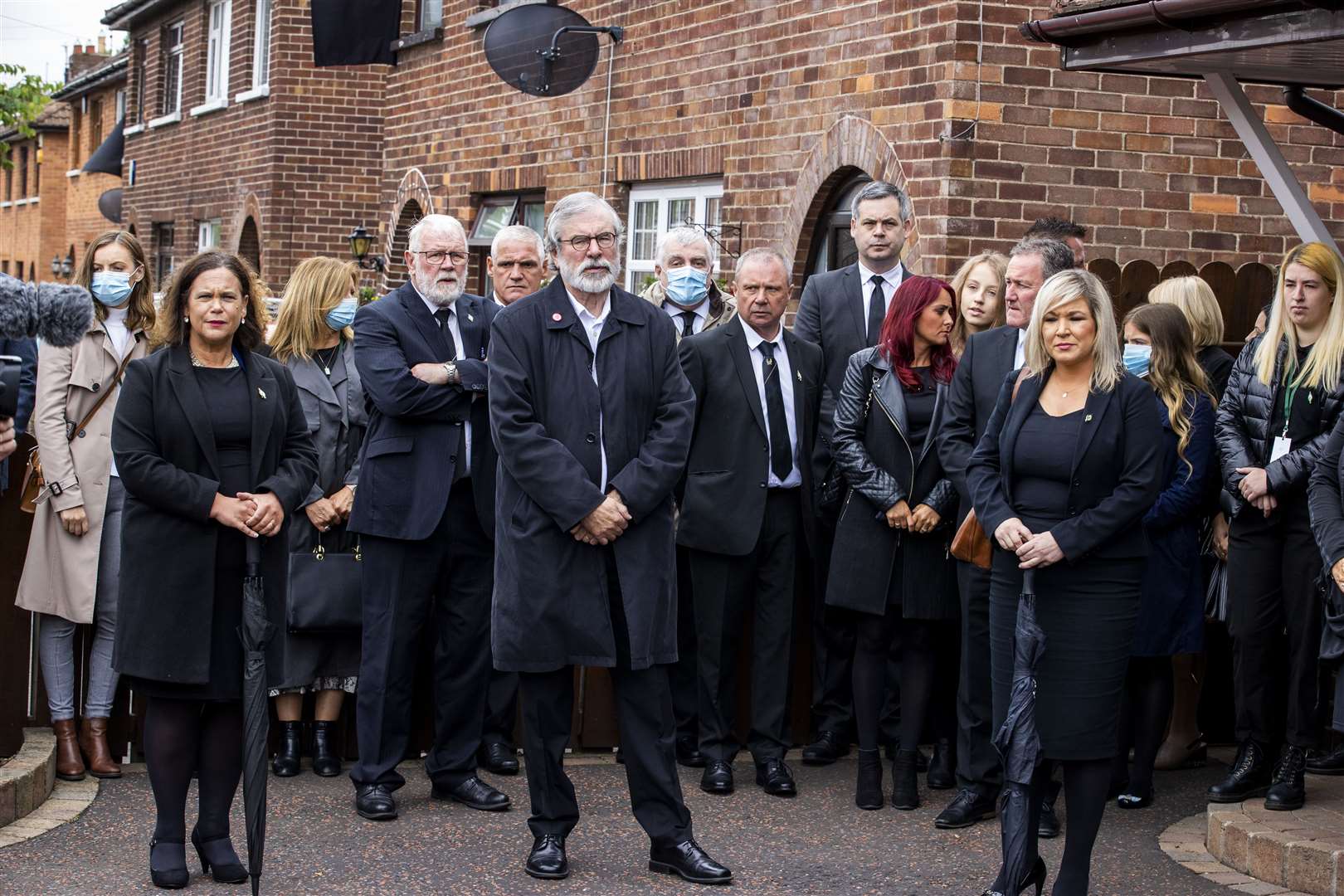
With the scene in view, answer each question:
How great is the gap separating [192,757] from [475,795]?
1310mm

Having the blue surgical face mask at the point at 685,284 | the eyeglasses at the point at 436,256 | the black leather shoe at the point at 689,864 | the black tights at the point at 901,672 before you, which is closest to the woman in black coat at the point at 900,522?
the black tights at the point at 901,672

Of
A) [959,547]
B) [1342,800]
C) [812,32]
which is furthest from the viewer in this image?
[812,32]

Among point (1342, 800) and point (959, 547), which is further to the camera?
point (1342, 800)

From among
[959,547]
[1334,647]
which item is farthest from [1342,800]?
[959,547]

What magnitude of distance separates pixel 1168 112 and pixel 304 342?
519 cm

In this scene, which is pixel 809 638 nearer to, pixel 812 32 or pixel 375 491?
pixel 375 491

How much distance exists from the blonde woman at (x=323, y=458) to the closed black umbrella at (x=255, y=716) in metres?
1.51

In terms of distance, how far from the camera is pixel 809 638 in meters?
7.62

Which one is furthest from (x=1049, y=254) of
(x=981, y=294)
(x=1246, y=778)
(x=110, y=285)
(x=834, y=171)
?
(x=834, y=171)

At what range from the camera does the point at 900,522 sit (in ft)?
21.7

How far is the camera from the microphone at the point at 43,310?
465 cm

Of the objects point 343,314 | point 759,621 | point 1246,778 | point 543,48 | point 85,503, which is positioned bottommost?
point 1246,778

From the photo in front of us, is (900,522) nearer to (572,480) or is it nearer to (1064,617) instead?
(1064,617)

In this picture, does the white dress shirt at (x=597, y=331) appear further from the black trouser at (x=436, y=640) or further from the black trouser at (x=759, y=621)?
the black trouser at (x=759, y=621)
